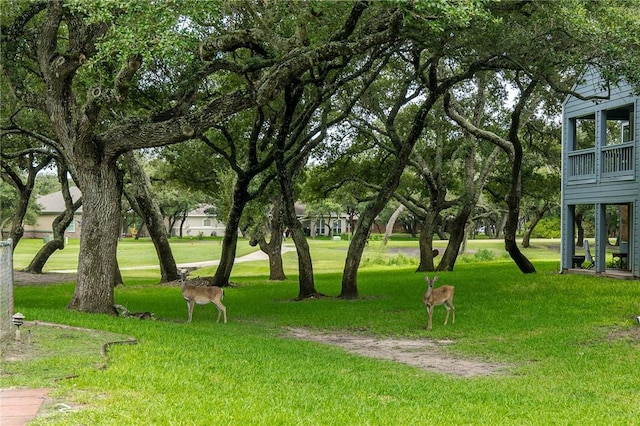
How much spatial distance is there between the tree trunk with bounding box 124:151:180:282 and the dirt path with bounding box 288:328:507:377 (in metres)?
11.1

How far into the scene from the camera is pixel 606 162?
72.1ft

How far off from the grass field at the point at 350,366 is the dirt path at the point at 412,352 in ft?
0.67

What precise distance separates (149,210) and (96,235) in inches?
411

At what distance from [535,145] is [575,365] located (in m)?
21.1

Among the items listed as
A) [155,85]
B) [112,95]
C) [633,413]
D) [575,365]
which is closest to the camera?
[633,413]

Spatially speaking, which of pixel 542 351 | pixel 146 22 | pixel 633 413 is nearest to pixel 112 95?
pixel 146 22

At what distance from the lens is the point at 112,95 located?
12.8 metres

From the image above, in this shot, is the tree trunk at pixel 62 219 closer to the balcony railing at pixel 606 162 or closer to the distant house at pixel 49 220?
the balcony railing at pixel 606 162

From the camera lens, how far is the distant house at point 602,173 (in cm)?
2066

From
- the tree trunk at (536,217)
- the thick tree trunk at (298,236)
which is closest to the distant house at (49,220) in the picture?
the tree trunk at (536,217)

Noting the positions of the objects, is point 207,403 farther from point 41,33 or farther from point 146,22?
point 41,33

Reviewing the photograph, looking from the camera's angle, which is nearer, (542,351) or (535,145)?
(542,351)

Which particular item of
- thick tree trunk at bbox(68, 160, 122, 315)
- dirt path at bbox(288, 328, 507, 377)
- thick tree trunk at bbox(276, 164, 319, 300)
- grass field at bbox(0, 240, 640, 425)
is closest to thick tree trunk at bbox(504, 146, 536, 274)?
grass field at bbox(0, 240, 640, 425)

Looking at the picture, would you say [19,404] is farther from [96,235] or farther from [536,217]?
[536,217]
